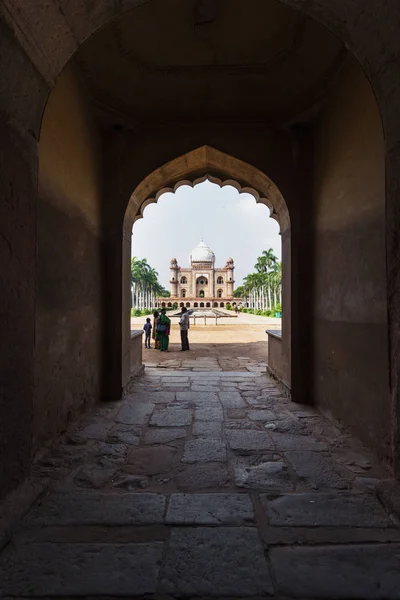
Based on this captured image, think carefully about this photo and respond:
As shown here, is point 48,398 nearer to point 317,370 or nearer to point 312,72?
point 317,370

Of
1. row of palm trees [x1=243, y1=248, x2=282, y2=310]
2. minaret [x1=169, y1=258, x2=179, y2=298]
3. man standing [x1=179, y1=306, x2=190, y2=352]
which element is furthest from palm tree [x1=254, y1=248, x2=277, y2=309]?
man standing [x1=179, y1=306, x2=190, y2=352]

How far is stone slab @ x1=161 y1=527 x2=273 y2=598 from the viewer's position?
1403 mm

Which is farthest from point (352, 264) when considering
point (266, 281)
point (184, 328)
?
point (266, 281)

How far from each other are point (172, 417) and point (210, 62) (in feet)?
13.5

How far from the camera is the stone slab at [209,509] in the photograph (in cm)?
187

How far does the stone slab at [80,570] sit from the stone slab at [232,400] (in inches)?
105

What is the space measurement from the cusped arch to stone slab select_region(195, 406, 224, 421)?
285 cm

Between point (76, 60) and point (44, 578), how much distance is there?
4.50 meters

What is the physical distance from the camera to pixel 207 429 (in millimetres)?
3383

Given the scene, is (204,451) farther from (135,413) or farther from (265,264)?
(265,264)

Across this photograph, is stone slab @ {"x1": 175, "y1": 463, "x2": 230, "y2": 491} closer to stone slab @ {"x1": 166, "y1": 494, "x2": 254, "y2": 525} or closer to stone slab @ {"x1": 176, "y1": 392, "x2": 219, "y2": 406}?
stone slab @ {"x1": 166, "y1": 494, "x2": 254, "y2": 525}

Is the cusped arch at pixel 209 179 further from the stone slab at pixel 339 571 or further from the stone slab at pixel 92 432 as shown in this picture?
the stone slab at pixel 339 571

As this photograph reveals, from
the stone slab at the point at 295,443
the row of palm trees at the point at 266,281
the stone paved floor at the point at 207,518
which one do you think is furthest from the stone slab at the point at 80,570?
the row of palm trees at the point at 266,281

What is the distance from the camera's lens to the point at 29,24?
1.86 meters
